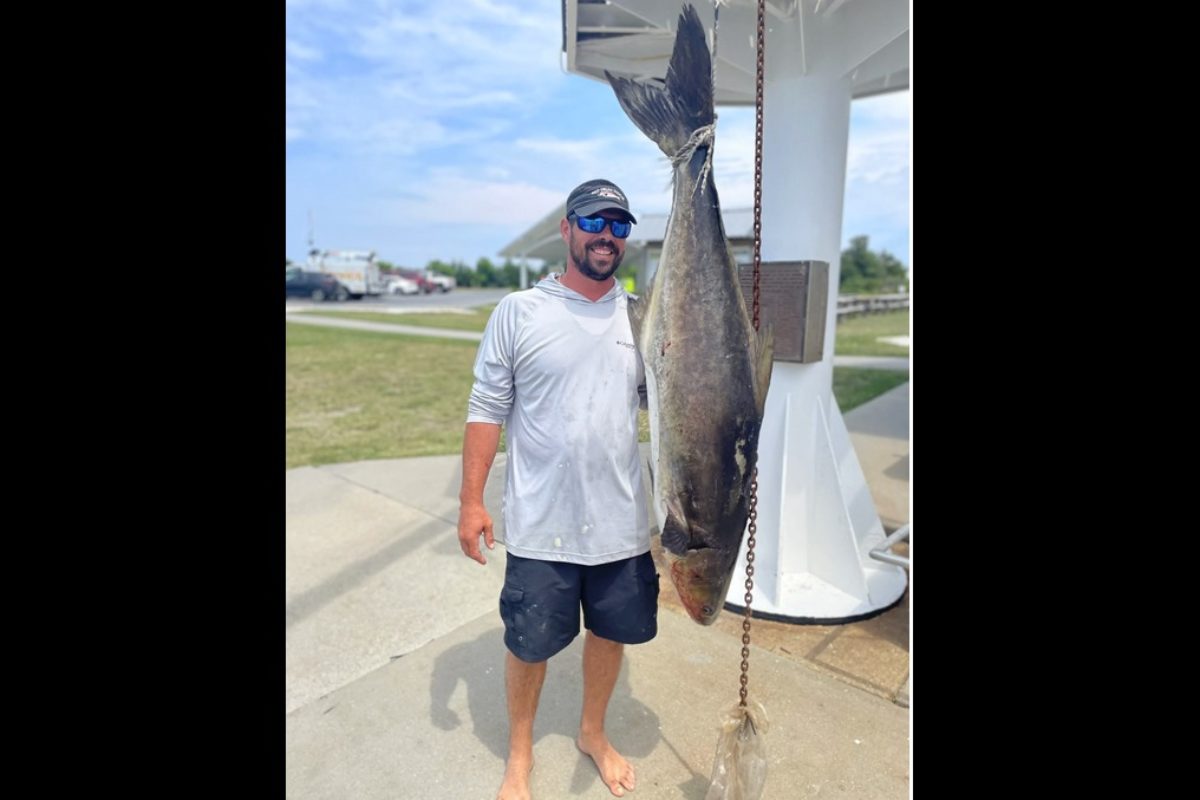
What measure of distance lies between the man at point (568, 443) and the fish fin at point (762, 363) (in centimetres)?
44

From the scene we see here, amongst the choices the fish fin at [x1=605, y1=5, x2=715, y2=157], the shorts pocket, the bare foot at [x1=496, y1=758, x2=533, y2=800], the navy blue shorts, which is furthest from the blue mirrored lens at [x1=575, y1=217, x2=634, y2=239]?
the bare foot at [x1=496, y1=758, x2=533, y2=800]

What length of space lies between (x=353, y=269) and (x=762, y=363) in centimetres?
4518

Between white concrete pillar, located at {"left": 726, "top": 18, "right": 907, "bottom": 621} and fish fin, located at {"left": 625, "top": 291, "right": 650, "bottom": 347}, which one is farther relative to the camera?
white concrete pillar, located at {"left": 726, "top": 18, "right": 907, "bottom": 621}

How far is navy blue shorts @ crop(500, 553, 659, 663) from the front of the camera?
2262mm

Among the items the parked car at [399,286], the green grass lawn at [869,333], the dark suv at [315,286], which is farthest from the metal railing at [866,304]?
the parked car at [399,286]

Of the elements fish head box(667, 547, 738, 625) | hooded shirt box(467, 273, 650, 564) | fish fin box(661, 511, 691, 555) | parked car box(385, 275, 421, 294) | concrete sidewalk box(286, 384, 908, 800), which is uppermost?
parked car box(385, 275, 421, 294)

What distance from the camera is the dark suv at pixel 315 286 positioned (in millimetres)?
36125

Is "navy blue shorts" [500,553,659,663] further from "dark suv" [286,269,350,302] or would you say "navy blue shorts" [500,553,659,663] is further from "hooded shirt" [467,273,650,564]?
"dark suv" [286,269,350,302]

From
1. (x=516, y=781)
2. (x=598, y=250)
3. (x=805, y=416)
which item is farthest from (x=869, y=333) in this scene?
(x=516, y=781)

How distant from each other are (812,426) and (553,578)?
6.87 feet

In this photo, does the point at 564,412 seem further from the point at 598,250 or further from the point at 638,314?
the point at 598,250

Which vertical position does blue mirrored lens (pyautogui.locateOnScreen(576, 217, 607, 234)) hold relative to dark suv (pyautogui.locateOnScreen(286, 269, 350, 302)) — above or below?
below

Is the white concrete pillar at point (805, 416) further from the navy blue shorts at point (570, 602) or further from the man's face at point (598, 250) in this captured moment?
the man's face at point (598, 250)

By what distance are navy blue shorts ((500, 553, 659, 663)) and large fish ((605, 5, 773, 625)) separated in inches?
16.3
